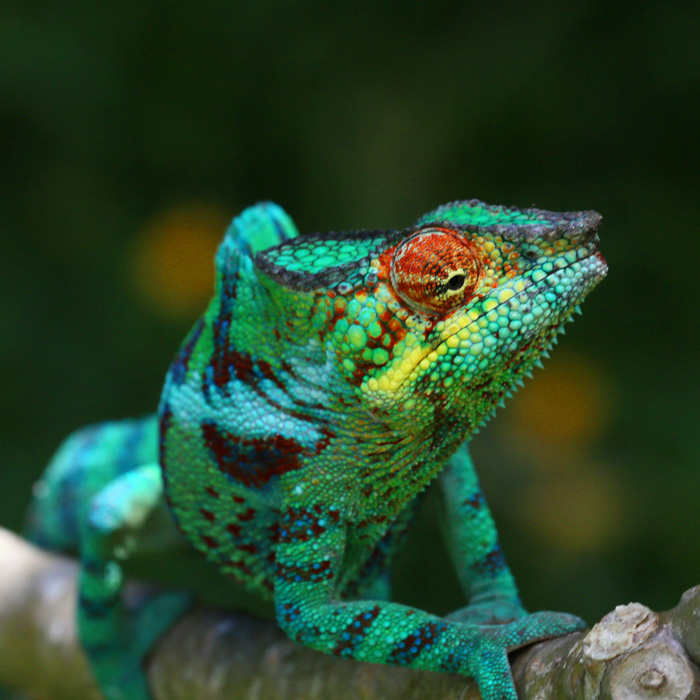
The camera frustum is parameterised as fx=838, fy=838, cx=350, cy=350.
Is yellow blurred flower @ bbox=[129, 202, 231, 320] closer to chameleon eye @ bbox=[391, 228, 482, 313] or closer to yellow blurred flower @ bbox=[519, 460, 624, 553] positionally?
yellow blurred flower @ bbox=[519, 460, 624, 553]

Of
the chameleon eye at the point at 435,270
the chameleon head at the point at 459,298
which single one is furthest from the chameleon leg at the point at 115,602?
the chameleon eye at the point at 435,270

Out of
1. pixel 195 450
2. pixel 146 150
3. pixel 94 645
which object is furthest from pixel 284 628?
pixel 146 150

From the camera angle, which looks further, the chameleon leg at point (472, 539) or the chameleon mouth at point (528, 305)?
the chameleon leg at point (472, 539)

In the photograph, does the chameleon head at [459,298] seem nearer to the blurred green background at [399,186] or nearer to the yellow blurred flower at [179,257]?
the blurred green background at [399,186]

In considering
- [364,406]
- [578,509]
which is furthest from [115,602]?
[578,509]

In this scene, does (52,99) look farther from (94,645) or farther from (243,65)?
(94,645)

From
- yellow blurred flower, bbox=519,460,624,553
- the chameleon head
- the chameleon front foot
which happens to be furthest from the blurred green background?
the chameleon head

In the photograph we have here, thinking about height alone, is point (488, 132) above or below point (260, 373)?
above
